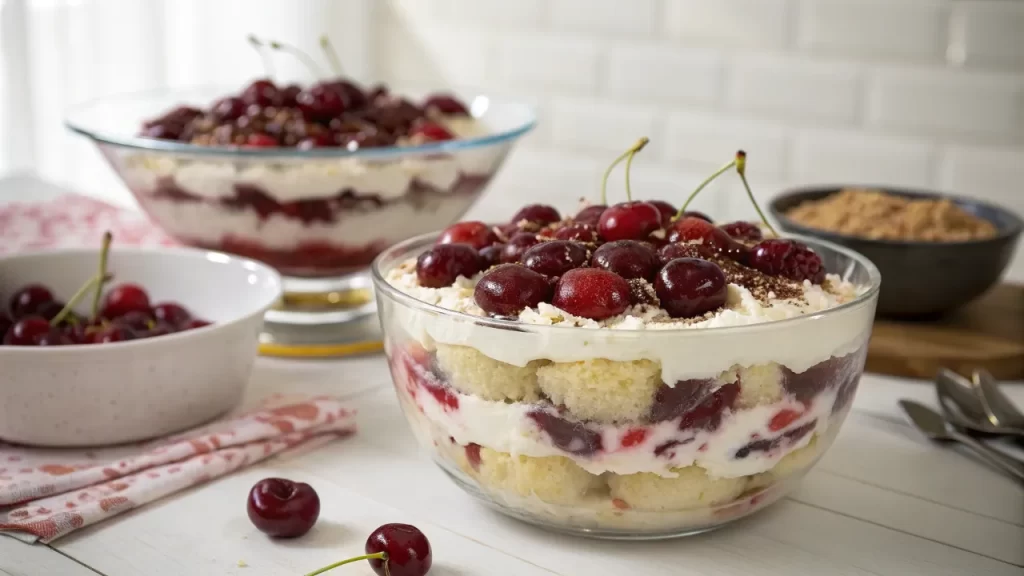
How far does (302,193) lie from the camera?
1321mm

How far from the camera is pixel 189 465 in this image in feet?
3.15

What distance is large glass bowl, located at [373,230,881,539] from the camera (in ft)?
2.49

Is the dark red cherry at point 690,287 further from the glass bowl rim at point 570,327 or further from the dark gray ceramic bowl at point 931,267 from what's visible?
the dark gray ceramic bowl at point 931,267

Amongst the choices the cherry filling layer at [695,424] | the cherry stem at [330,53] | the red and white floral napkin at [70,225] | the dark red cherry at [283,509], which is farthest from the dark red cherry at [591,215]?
the red and white floral napkin at [70,225]

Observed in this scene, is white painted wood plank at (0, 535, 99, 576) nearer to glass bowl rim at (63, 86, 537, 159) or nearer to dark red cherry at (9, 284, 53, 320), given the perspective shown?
dark red cherry at (9, 284, 53, 320)

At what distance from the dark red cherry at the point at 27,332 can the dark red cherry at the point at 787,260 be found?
27.4 inches

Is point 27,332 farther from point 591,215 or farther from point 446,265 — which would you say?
point 591,215

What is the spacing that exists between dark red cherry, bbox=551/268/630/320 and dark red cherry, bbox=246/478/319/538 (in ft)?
0.84

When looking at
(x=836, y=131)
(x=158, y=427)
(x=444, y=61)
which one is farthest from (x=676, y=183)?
(x=158, y=427)

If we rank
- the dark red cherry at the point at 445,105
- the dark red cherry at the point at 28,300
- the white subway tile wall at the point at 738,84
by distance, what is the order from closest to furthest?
the dark red cherry at the point at 28,300 → the dark red cherry at the point at 445,105 → the white subway tile wall at the point at 738,84

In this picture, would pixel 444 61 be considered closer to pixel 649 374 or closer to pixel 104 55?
pixel 104 55

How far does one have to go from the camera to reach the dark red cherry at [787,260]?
0.89 meters

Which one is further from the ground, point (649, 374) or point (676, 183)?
point (649, 374)

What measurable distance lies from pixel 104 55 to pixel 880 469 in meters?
2.30
